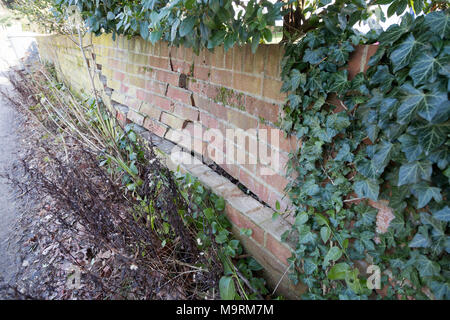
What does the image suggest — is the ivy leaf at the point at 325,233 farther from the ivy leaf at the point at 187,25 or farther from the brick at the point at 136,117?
the brick at the point at 136,117

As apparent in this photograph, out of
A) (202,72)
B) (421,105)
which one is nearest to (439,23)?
(421,105)

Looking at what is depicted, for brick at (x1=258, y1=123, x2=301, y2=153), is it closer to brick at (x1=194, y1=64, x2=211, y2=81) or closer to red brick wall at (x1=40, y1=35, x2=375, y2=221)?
red brick wall at (x1=40, y1=35, x2=375, y2=221)

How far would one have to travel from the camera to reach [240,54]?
168 cm

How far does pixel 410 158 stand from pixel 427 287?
53 centimetres

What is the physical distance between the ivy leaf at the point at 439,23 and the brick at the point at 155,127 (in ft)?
6.89

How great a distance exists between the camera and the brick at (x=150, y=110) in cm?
266

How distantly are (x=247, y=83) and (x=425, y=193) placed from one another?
108 centimetres

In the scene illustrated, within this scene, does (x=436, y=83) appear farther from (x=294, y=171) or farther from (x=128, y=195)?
(x=128, y=195)

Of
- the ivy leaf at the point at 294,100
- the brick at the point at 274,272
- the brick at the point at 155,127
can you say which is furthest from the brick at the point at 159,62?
the brick at the point at 274,272

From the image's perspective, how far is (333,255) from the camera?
1298 mm

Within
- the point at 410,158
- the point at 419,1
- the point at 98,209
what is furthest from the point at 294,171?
the point at 98,209

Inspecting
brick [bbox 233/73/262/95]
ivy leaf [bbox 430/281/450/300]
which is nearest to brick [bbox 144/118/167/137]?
brick [bbox 233/73/262/95]

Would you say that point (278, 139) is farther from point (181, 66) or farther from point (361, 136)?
point (181, 66)
